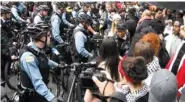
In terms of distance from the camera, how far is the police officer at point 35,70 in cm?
482

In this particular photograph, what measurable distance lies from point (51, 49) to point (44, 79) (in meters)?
3.04

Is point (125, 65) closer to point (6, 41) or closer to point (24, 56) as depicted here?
point (24, 56)

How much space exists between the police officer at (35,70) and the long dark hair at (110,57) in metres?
0.89

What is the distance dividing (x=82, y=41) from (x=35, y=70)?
2.90m

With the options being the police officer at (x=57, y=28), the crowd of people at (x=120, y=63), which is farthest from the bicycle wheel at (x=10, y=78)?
the police officer at (x=57, y=28)

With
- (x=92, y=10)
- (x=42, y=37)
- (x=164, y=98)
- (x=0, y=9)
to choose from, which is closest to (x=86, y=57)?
(x=42, y=37)

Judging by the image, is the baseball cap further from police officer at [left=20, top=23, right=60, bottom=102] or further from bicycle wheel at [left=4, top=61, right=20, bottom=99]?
bicycle wheel at [left=4, top=61, right=20, bottom=99]

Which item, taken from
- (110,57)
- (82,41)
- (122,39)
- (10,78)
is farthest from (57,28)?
(110,57)

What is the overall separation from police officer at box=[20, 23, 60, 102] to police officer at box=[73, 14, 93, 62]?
2373 millimetres

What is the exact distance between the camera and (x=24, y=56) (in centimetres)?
484

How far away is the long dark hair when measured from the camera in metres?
4.08

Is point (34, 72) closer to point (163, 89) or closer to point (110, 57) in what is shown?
point (110, 57)

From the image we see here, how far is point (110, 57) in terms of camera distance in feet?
14.2

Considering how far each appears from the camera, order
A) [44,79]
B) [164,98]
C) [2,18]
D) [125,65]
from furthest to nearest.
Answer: [2,18]
[44,79]
[125,65]
[164,98]
